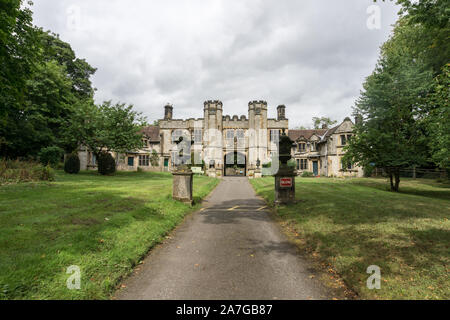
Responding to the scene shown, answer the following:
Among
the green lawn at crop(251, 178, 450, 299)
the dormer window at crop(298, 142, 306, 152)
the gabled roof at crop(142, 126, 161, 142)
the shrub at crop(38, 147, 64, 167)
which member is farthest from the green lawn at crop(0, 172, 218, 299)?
the dormer window at crop(298, 142, 306, 152)

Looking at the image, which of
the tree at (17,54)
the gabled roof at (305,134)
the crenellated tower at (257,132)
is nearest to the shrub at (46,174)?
the tree at (17,54)

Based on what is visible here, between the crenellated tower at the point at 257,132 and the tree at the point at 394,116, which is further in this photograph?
the crenellated tower at the point at 257,132

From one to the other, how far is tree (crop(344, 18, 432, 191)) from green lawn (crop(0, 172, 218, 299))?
16.2 m

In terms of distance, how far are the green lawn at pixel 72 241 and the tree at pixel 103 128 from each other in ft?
55.7

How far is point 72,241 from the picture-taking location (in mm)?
4883

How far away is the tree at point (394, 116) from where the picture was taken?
16.3 meters

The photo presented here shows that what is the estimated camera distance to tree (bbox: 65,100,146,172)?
24.2 m

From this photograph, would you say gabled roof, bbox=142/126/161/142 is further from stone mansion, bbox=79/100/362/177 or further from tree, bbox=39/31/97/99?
tree, bbox=39/31/97/99

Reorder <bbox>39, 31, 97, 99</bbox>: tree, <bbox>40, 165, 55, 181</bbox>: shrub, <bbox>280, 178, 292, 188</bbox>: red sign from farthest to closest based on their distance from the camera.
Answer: <bbox>39, 31, 97, 99</bbox>: tree
<bbox>40, 165, 55, 181</bbox>: shrub
<bbox>280, 178, 292, 188</bbox>: red sign

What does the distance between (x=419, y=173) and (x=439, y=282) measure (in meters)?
34.2

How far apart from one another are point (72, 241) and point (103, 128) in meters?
23.7

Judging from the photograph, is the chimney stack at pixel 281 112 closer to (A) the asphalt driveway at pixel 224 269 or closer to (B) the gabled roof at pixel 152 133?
(B) the gabled roof at pixel 152 133

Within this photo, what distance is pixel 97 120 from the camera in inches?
980
